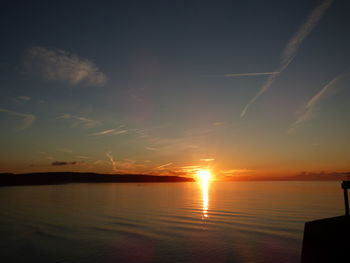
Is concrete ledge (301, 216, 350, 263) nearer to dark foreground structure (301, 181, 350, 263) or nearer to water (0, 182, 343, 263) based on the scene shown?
dark foreground structure (301, 181, 350, 263)

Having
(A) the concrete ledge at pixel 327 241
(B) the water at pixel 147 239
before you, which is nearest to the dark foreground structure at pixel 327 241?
(A) the concrete ledge at pixel 327 241

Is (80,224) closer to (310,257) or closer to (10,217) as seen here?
(10,217)

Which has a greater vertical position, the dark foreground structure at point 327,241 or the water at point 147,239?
the dark foreground structure at point 327,241

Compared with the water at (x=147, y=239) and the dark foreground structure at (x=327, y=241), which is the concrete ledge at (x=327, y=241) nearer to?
the dark foreground structure at (x=327, y=241)

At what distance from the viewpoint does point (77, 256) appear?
18.4 metres

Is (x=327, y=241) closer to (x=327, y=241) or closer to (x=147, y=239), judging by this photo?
(x=327, y=241)

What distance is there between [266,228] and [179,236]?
455 inches

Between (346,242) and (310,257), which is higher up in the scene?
(346,242)

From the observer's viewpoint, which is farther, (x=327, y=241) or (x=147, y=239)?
(x=147, y=239)

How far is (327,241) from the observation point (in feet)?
40.9

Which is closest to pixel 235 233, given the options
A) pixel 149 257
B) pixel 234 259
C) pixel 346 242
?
pixel 234 259

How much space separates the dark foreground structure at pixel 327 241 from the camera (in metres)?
11.7

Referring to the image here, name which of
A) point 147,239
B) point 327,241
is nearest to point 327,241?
point 327,241

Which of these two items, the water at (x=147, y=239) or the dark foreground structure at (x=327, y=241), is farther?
the water at (x=147, y=239)
